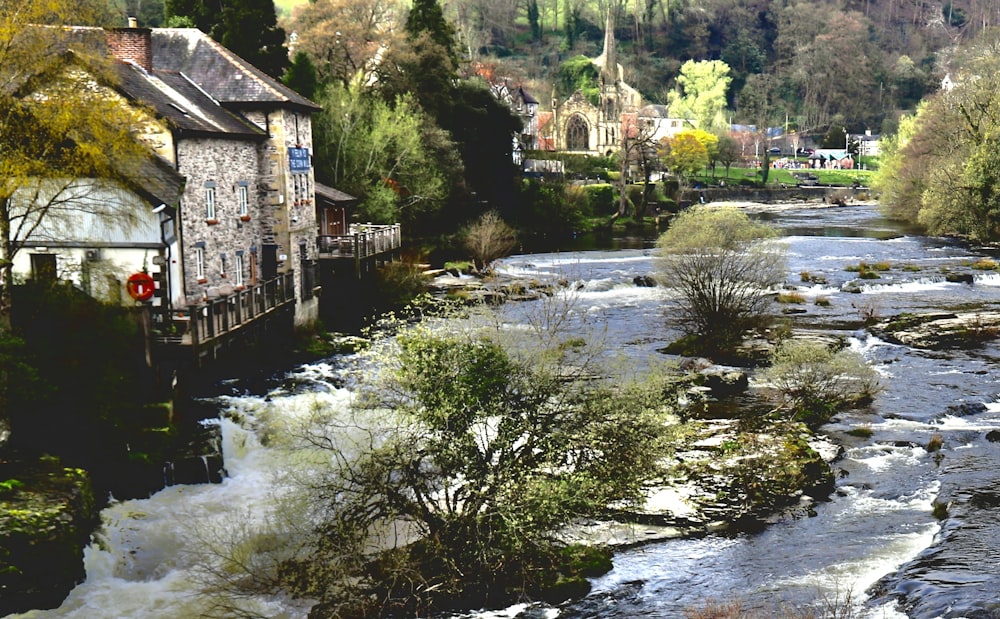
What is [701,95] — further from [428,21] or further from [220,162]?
[220,162]

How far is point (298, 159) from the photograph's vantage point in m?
39.8

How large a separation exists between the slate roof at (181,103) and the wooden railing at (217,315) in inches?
203

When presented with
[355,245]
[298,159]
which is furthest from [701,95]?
[298,159]

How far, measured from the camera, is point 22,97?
24438mm

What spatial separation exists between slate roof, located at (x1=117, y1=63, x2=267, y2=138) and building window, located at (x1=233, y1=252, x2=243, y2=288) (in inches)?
161

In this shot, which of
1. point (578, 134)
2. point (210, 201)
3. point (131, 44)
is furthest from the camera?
point (578, 134)

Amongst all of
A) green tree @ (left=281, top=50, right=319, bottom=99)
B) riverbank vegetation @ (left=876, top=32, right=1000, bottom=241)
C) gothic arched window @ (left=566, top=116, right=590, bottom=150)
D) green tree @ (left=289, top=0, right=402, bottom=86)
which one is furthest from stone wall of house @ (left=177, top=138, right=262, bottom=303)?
gothic arched window @ (left=566, top=116, right=590, bottom=150)

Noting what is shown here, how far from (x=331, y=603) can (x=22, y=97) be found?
14.3 m

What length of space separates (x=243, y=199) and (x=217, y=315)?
850 centimetres

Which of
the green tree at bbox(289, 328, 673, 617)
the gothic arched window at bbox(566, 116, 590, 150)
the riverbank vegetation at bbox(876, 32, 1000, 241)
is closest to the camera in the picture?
the green tree at bbox(289, 328, 673, 617)

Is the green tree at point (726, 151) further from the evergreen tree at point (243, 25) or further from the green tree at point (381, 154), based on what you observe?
the evergreen tree at point (243, 25)

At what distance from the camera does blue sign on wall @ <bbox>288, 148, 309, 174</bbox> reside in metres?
39.2

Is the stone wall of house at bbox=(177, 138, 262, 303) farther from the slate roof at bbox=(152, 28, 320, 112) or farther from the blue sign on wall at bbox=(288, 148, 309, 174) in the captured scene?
the slate roof at bbox=(152, 28, 320, 112)

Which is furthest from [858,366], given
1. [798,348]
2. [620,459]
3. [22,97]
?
[22,97]
